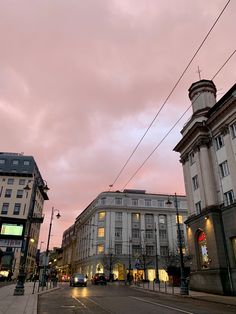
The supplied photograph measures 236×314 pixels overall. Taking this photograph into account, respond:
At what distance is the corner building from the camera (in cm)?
2692

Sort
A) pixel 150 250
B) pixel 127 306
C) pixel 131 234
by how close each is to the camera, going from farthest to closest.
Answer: pixel 131 234, pixel 150 250, pixel 127 306

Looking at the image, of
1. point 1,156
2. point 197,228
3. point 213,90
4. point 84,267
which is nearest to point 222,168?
point 197,228

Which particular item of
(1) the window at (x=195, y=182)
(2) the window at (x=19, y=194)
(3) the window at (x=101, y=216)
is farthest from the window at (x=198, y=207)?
(2) the window at (x=19, y=194)

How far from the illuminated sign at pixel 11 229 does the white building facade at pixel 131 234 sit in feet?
170

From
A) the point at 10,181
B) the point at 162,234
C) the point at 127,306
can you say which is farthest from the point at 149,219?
the point at 127,306

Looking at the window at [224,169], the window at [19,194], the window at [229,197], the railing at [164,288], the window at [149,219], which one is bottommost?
the railing at [164,288]

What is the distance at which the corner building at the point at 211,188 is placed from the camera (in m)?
26.9

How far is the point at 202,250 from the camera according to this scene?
30.8 meters

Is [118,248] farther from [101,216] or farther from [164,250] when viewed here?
[164,250]

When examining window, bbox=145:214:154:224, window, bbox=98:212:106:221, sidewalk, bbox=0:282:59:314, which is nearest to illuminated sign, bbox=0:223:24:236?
sidewalk, bbox=0:282:59:314

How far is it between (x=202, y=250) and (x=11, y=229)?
19.4 meters

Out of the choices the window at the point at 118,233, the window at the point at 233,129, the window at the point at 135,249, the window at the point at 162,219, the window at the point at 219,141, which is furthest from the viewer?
the window at the point at 162,219

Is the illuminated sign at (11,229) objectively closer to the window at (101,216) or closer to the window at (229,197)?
the window at (229,197)

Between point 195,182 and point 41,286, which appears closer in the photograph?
point 195,182
